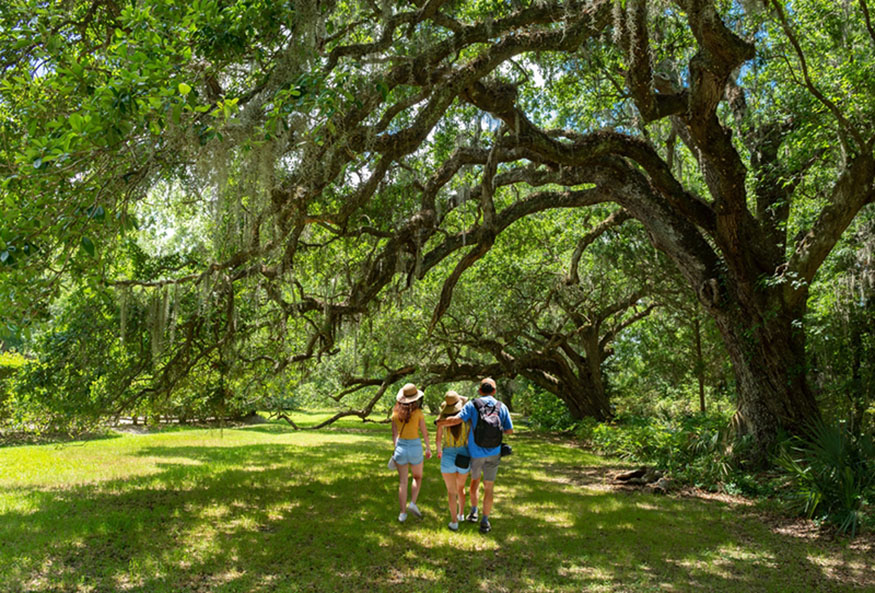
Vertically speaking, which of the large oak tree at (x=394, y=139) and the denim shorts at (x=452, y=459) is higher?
the large oak tree at (x=394, y=139)

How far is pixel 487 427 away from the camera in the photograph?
5.11m

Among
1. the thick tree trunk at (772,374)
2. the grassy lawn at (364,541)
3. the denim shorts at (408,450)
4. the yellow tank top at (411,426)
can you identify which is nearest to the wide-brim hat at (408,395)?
the yellow tank top at (411,426)

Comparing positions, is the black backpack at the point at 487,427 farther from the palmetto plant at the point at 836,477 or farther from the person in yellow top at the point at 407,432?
the palmetto plant at the point at 836,477

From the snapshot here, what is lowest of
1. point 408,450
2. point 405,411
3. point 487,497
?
point 487,497

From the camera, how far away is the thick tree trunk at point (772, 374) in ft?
23.8

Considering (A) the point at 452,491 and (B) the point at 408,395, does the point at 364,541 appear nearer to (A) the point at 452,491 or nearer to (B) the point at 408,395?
(A) the point at 452,491

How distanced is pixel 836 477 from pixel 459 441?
4.29m

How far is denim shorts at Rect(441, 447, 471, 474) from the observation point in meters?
5.19

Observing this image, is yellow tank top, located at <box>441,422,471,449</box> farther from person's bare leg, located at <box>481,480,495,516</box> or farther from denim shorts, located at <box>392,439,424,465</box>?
person's bare leg, located at <box>481,480,495,516</box>

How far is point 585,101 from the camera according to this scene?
10898mm

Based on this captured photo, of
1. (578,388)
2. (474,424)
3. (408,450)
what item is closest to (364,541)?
(408,450)

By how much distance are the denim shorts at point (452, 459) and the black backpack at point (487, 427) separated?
0.20 meters

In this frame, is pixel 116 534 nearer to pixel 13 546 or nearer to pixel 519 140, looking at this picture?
pixel 13 546

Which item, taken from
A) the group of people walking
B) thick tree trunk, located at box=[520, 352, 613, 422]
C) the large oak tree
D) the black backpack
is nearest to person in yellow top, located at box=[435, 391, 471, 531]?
the group of people walking
